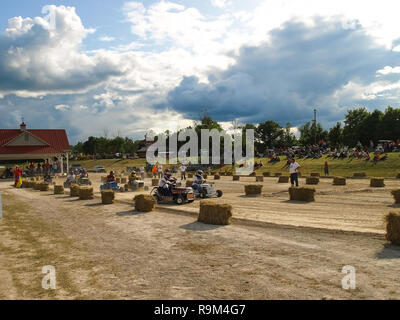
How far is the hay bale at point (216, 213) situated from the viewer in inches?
399

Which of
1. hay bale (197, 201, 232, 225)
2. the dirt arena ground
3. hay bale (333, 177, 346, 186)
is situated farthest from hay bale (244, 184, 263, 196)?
hay bale (197, 201, 232, 225)

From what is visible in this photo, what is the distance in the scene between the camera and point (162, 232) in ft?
31.1

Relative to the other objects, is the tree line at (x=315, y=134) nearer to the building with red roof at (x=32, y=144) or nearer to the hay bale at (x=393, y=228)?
the building with red roof at (x=32, y=144)

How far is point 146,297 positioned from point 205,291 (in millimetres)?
940

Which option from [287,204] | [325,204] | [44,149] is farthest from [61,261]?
[44,149]

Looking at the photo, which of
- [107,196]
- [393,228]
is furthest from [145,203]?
[393,228]

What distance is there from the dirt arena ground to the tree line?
1648 inches

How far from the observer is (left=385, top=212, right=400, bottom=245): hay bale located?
23.6ft

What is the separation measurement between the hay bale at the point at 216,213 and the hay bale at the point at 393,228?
4.42 metres

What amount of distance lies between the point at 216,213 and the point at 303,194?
6399 mm

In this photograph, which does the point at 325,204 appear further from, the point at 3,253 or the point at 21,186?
the point at 21,186

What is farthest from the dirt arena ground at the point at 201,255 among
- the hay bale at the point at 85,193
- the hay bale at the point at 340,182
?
the hay bale at the point at 340,182

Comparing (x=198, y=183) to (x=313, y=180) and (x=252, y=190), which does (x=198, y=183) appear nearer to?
(x=252, y=190)

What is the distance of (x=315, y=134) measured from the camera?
227ft
